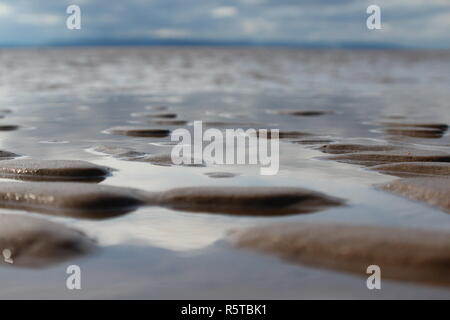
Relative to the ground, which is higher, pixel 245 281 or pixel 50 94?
pixel 50 94

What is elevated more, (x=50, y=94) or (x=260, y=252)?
(x=50, y=94)

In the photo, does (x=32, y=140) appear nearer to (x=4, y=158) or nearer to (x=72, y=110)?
(x=4, y=158)

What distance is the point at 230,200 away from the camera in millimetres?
2328

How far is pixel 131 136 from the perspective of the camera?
4.38 metres

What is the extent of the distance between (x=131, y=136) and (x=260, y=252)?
8.85 feet

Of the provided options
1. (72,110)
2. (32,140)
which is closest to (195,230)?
(32,140)

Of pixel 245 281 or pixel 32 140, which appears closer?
pixel 245 281

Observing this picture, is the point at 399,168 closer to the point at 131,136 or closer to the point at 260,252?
the point at 260,252
